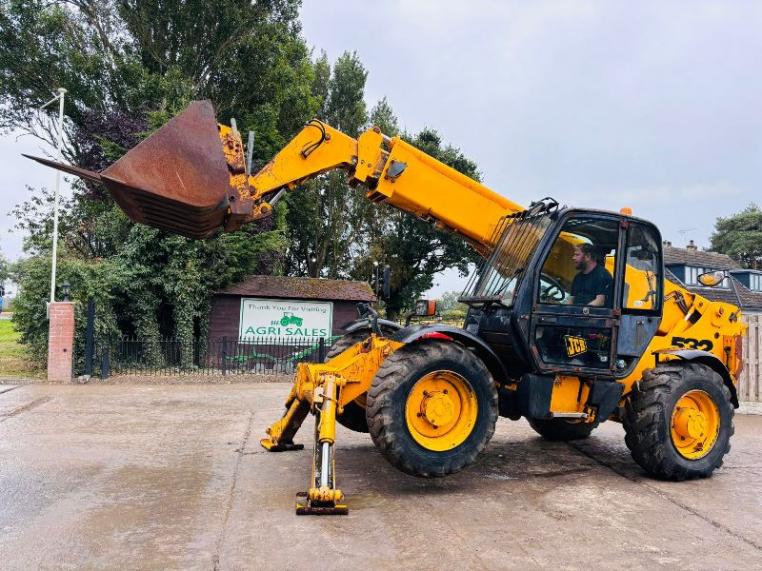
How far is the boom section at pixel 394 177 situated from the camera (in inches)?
219

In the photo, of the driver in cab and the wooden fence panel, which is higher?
the driver in cab

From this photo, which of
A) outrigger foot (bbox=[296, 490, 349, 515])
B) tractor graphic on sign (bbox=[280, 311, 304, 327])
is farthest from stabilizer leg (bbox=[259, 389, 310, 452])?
tractor graphic on sign (bbox=[280, 311, 304, 327])

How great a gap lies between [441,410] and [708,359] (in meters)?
2.92

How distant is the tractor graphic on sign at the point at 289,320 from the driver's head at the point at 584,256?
42.7 feet

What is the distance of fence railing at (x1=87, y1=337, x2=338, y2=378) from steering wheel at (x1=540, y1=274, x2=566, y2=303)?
11.3 metres

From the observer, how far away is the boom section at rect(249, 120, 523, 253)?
18.3 ft

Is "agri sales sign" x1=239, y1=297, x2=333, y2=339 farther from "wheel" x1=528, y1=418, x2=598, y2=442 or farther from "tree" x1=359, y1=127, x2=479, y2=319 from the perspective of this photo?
"tree" x1=359, y1=127, x2=479, y2=319

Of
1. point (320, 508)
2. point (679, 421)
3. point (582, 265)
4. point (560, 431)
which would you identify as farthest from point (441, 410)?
point (560, 431)

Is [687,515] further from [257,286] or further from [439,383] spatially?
[257,286]

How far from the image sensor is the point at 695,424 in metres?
5.75

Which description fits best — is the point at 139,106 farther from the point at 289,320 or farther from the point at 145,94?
the point at 289,320

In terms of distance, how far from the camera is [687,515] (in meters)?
4.65

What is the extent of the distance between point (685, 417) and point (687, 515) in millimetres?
1279

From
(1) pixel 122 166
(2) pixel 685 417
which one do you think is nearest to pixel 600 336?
(2) pixel 685 417
